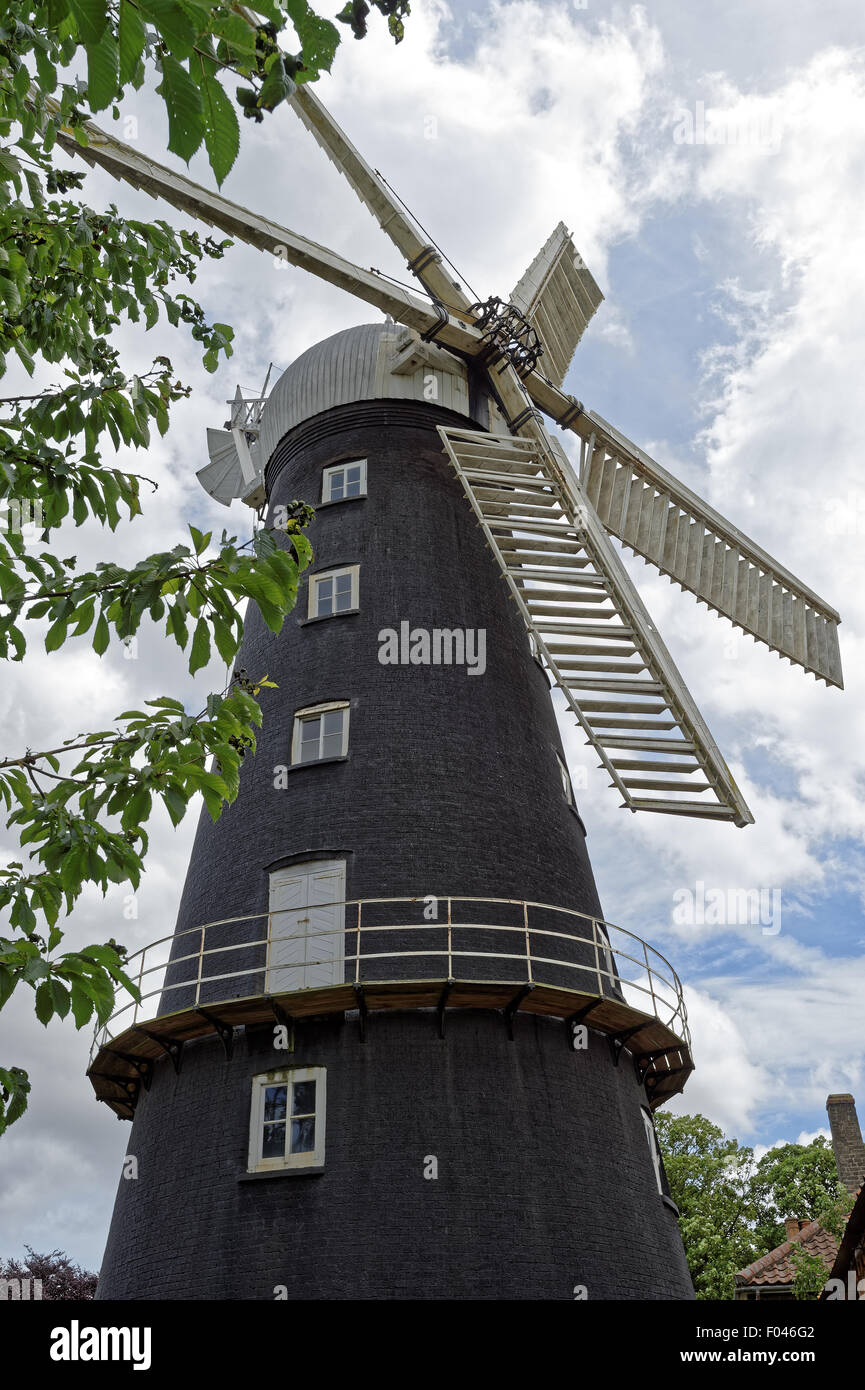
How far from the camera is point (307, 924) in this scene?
1642cm

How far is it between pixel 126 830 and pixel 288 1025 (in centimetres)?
1022

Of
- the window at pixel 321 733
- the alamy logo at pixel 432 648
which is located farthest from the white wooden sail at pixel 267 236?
the window at pixel 321 733

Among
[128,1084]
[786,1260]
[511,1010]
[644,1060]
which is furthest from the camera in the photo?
[786,1260]

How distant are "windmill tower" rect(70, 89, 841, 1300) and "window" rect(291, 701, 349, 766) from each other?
0.17ft

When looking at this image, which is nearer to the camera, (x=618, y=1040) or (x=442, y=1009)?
(x=442, y=1009)

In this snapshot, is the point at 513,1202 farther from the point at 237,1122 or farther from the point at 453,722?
the point at 453,722

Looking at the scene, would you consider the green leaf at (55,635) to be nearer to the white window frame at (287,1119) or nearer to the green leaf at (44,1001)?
the green leaf at (44,1001)

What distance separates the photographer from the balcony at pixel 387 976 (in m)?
14.9

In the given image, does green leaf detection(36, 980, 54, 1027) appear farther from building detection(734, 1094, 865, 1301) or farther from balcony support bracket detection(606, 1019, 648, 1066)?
building detection(734, 1094, 865, 1301)

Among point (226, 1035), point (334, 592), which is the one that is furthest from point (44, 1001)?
point (334, 592)

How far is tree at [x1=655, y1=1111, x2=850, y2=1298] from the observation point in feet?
118

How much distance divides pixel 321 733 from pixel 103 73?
14579 mm

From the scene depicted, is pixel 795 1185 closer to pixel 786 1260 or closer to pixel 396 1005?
pixel 786 1260
